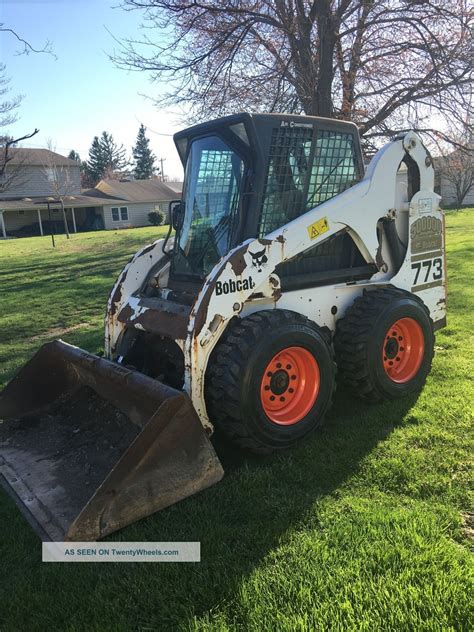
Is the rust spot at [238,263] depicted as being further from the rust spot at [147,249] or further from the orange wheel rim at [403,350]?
the orange wheel rim at [403,350]

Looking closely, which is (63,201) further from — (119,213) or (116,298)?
(116,298)

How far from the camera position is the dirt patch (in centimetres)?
312

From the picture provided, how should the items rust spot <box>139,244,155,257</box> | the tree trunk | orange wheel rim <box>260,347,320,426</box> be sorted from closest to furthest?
orange wheel rim <box>260,347,320,426</box> → rust spot <box>139,244,155,257</box> → the tree trunk

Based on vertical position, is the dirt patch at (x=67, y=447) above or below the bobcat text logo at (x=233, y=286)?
below

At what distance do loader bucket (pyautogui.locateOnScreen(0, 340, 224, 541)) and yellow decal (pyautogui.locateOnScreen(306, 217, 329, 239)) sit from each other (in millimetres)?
1638

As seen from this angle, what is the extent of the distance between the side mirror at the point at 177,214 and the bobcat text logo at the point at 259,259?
3.99 feet

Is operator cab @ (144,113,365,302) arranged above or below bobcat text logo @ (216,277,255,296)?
above

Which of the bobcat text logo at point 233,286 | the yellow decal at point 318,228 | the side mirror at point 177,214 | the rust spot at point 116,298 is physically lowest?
the rust spot at point 116,298

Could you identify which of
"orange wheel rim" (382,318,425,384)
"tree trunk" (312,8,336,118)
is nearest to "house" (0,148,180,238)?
"tree trunk" (312,8,336,118)

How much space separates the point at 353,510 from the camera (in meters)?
2.95

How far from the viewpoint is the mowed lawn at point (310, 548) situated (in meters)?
2.27

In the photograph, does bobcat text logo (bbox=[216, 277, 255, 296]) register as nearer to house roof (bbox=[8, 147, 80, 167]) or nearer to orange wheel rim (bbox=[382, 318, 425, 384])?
orange wheel rim (bbox=[382, 318, 425, 384])

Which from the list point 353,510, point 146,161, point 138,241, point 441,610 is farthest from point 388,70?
point 146,161

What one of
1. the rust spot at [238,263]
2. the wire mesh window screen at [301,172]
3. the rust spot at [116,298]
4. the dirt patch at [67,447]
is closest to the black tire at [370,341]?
the wire mesh window screen at [301,172]
